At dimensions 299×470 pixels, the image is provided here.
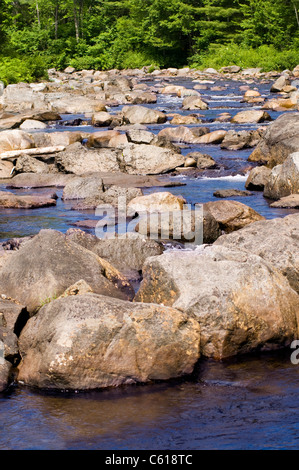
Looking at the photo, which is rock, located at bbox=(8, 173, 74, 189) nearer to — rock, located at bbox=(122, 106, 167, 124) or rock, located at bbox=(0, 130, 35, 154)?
rock, located at bbox=(0, 130, 35, 154)

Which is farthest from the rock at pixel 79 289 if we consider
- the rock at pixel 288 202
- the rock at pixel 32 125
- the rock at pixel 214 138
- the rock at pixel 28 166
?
the rock at pixel 32 125

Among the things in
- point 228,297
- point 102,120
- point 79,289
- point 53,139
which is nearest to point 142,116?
point 102,120

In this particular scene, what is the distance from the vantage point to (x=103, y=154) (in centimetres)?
1758

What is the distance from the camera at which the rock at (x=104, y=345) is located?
618 cm

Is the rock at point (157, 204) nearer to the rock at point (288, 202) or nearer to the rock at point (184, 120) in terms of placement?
the rock at point (288, 202)

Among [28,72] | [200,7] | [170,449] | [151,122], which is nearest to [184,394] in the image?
[170,449]

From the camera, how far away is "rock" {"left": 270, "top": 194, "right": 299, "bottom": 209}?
13359 millimetres

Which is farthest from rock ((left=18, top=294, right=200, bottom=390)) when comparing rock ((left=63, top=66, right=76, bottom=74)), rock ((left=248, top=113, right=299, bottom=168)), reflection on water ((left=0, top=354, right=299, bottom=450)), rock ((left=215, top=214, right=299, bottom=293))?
rock ((left=63, top=66, right=76, bottom=74))

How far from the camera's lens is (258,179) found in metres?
15.2

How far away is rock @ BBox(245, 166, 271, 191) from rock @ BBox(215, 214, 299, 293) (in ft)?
18.6

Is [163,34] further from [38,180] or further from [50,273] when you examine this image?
[50,273]

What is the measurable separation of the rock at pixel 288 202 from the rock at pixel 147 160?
15.0 feet
